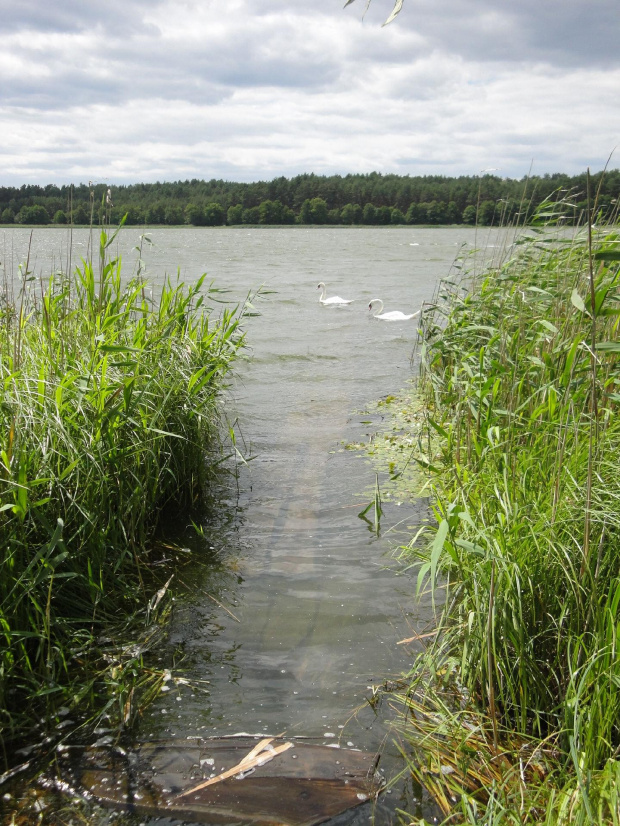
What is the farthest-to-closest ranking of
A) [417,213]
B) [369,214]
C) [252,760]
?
[369,214], [417,213], [252,760]

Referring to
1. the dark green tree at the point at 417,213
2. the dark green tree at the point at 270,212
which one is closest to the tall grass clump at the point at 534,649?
the dark green tree at the point at 417,213

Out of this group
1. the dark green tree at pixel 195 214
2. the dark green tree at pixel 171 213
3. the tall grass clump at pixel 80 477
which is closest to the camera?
the tall grass clump at pixel 80 477

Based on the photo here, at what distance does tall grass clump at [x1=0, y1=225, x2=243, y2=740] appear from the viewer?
8.21 ft

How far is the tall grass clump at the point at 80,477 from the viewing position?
2.50 metres

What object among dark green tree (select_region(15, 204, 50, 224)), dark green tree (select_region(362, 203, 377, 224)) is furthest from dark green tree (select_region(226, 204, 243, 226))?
dark green tree (select_region(15, 204, 50, 224))

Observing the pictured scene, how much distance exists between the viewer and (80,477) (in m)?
3.09

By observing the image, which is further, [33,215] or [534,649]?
[33,215]

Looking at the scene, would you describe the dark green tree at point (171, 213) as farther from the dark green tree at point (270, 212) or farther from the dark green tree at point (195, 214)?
the dark green tree at point (270, 212)

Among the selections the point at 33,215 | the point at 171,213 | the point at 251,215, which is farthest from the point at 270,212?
the point at 33,215

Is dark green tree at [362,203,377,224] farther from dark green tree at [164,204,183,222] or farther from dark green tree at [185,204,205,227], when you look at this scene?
dark green tree at [164,204,183,222]

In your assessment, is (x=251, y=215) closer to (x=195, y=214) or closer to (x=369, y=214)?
(x=369, y=214)

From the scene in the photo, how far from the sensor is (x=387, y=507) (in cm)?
475

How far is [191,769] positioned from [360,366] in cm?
827

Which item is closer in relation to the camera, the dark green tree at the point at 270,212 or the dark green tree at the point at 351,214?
the dark green tree at the point at 270,212
